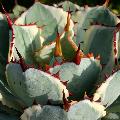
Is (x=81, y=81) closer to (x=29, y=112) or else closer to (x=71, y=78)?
(x=71, y=78)

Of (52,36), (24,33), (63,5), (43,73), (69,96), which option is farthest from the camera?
(63,5)

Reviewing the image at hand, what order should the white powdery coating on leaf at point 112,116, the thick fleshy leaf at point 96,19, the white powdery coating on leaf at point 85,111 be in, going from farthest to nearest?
the thick fleshy leaf at point 96,19 → the white powdery coating on leaf at point 112,116 → the white powdery coating on leaf at point 85,111

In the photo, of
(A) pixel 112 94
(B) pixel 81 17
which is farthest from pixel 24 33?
(A) pixel 112 94

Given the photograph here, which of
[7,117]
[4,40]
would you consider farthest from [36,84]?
[4,40]

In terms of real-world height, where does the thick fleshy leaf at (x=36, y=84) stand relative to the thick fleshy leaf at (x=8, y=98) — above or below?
above

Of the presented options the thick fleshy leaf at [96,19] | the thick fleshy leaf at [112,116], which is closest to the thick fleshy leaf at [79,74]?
the thick fleshy leaf at [112,116]

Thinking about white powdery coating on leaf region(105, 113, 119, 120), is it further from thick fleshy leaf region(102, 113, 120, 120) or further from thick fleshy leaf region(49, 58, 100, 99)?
thick fleshy leaf region(49, 58, 100, 99)

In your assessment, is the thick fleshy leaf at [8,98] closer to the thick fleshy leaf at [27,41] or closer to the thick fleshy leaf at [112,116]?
the thick fleshy leaf at [27,41]
